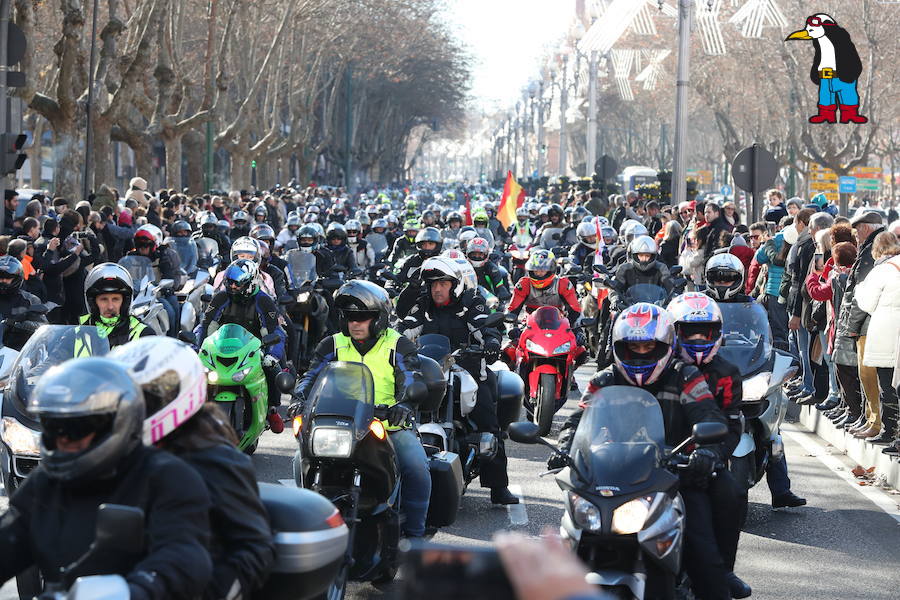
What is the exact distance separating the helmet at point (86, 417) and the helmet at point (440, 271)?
5855mm

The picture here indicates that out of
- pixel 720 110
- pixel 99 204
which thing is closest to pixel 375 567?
pixel 99 204

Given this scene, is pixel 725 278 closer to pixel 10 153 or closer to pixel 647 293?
pixel 647 293

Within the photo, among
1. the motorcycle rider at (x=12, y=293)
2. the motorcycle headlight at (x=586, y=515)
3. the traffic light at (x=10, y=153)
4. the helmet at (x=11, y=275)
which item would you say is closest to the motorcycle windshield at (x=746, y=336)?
the motorcycle headlight at (x=586, y=515)

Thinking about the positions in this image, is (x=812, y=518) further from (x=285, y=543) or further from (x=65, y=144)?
(x=65, y=144)

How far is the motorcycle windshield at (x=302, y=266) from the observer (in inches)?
668

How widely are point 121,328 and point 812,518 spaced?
166 inches

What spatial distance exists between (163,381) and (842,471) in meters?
7.90

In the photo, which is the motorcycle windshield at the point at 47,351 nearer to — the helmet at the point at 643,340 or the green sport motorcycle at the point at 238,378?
the green sport motorcycle at the point at 238,378

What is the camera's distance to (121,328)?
9109 mm

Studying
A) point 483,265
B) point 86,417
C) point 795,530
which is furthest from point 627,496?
point 483,265

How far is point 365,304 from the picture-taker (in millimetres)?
7504

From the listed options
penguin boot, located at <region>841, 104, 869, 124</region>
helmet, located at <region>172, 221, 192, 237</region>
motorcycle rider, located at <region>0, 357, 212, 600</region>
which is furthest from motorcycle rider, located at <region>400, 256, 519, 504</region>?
penguin boot, located at <region>841, 104, 869, 124</region>

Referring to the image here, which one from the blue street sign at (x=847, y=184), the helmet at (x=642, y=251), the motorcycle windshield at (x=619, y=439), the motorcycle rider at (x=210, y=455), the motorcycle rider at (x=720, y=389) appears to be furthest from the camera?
the blue street sign at (x=847, y=184)

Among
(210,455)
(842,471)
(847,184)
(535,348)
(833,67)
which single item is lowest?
(842,471)
